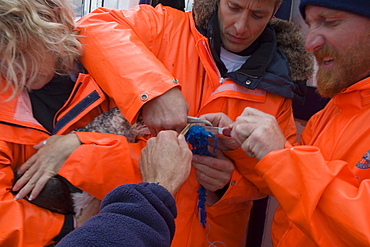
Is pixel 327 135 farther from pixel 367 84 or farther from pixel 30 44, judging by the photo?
pixel 30 44

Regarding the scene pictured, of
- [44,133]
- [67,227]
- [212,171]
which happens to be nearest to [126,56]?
[44,133]

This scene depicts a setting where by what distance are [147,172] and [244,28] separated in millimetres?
1097

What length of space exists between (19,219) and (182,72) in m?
1.17

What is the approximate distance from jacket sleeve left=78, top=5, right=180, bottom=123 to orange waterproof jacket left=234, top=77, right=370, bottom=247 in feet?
2.18

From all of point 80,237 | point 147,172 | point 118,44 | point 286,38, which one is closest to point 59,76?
point 118,44

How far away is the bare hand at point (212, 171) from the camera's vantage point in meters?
1.83

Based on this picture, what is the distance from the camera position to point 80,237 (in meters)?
0.94

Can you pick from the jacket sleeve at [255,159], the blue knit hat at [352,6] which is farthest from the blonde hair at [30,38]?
the blue knit hat at [352,6]

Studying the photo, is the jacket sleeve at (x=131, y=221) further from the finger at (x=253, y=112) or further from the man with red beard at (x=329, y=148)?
the finger at (x=253, y=112)

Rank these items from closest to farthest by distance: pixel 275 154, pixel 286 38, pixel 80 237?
pixel 80 237 < pixel 275 154 < pixel 286 38

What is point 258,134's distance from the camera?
1507 mm

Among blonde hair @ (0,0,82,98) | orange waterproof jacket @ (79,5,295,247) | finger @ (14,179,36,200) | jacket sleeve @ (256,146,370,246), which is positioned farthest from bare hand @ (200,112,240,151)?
finger @ (14,179,36,200)

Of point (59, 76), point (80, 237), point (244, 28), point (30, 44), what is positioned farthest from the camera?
point (244, 28)

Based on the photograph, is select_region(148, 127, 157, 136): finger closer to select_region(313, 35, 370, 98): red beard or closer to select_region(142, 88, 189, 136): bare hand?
select_region(142, 88, 189, 136): bare hand
